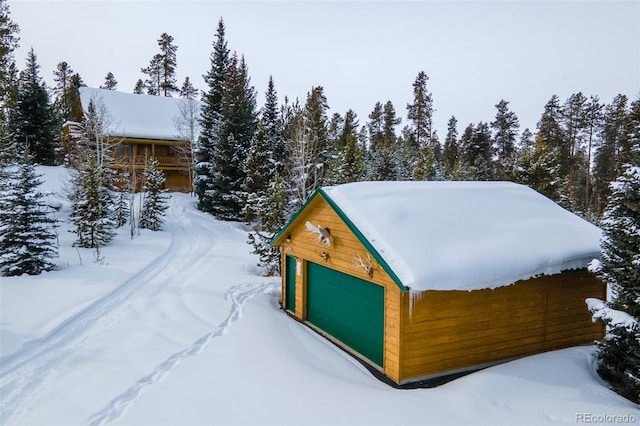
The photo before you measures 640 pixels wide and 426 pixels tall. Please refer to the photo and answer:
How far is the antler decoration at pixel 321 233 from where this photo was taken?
885 centimetres

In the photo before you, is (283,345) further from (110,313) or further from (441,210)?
(110,313)

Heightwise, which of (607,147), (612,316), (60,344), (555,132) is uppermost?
(555,132)

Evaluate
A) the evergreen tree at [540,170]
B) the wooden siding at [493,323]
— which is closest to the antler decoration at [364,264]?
the wooden siding at [493,323]

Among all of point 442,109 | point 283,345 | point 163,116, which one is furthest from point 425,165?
point 283,345

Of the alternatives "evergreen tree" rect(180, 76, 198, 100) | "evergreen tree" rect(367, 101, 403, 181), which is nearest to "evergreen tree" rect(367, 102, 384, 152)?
"evergreen tree" rect(367, 101, 403, 181)

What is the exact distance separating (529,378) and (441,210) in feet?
→ 11.6

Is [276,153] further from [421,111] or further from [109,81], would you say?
[109,81]

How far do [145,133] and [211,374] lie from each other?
30344 mm

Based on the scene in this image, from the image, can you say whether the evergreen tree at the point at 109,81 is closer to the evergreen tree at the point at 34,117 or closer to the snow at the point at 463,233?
the evergreen tree at the point at 34,117

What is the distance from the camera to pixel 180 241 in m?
20.4

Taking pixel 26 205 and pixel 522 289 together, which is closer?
pixel 522 289

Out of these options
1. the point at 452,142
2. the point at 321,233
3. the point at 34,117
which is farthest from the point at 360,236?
the point at 452,142

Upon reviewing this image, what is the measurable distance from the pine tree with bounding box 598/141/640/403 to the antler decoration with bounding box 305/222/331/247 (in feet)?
17.0

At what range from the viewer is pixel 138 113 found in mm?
34625
